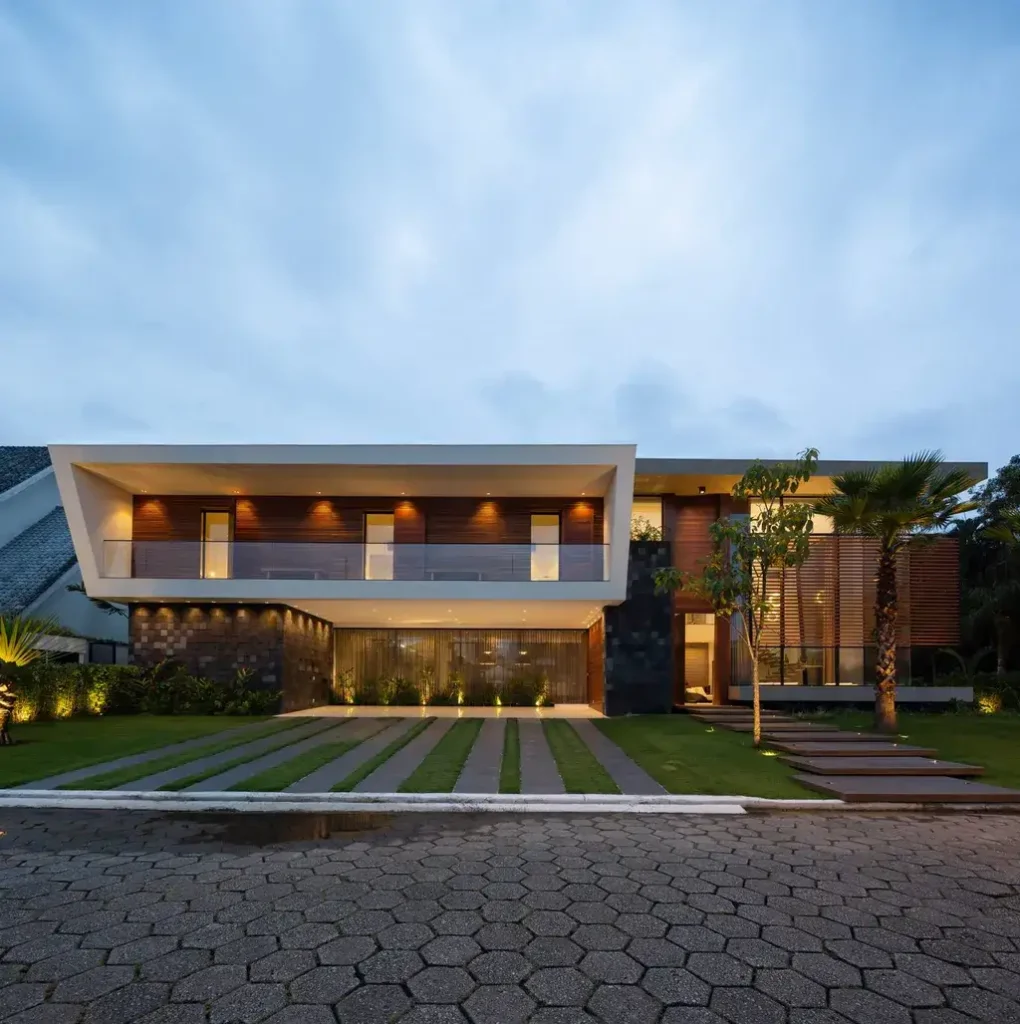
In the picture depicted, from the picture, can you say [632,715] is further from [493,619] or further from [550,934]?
[550,934]

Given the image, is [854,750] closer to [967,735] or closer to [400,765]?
[967,735]

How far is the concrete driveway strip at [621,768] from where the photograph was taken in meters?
8.01

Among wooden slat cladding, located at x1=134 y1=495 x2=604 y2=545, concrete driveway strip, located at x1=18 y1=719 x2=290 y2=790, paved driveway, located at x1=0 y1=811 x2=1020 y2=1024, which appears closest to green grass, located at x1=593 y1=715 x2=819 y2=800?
paved driveway, located at x1=0 y1=811 x2=1020 y2=1024

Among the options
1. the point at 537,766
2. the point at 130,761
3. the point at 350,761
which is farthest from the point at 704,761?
the point at 130,761

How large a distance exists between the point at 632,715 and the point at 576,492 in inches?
233

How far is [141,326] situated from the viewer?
124m

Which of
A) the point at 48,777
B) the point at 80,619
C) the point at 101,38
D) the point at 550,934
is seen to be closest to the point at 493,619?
the point at 48,777

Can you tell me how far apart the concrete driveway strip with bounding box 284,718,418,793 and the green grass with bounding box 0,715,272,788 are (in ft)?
10.2

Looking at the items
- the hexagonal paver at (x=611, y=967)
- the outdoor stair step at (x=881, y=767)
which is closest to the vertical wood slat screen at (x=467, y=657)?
the outdoor stair step at (x=881, y=767)

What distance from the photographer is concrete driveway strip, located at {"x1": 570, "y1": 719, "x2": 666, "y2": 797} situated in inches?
315

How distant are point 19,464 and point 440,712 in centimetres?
2171

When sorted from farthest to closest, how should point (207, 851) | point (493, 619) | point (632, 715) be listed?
point (493, 619) < point (632, 715) < point (207, 851)

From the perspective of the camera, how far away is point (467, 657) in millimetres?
21484

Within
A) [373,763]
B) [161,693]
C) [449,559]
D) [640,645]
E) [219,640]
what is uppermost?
[449,559]
